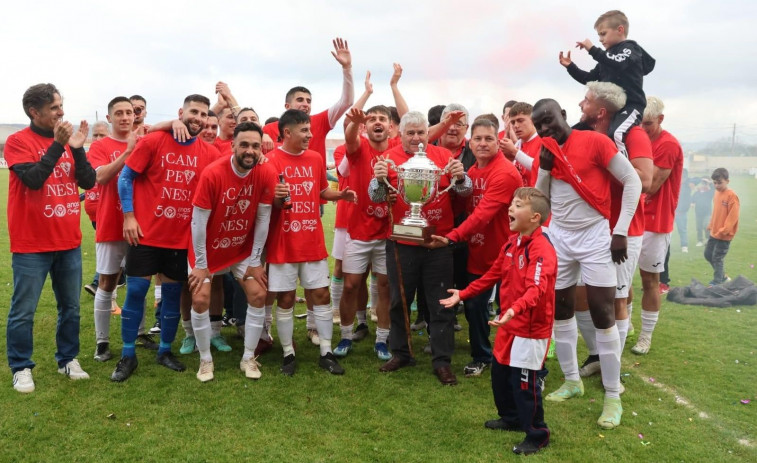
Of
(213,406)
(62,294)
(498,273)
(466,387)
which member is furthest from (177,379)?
(498,273)

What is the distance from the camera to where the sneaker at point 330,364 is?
505 cm

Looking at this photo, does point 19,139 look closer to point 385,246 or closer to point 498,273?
point 385,246

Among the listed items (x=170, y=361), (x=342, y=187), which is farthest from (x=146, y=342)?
(x=342, y=187)

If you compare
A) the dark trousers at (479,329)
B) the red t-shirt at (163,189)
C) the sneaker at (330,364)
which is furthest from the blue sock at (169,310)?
the dark trousers at (479,329)

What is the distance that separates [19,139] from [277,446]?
10.3 ft

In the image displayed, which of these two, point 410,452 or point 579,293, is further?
point 579,293

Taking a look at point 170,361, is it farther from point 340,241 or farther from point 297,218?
point 340,241

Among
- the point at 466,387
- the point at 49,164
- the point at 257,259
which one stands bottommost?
the point at 466,387

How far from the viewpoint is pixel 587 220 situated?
14.0ft

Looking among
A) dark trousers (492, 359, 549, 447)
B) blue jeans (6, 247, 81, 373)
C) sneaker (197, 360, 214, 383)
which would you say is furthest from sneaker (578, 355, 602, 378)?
blue jeans (6, 247, 81, 373)

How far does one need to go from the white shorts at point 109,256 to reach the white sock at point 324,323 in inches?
77.4

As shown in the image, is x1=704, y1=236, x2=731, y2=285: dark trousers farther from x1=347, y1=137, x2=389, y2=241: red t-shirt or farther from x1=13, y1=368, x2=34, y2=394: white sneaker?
x1=13, y1=368, x2=34, y2=394: white sneaker

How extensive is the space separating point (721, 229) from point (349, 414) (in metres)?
8.49

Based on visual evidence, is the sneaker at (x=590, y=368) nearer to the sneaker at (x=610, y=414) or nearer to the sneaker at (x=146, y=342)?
the sneaker at (x=610, y=414)
